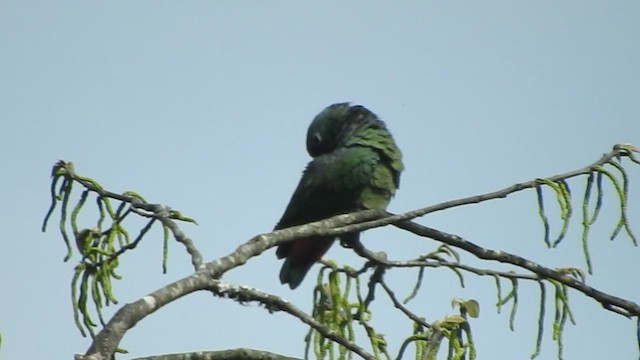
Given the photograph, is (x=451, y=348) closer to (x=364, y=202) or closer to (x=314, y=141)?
(x=364, y=202)

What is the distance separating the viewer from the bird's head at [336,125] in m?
5.41

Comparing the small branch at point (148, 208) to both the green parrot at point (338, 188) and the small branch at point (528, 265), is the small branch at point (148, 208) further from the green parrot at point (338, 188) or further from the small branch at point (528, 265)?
the green parrot at point (338, 188)

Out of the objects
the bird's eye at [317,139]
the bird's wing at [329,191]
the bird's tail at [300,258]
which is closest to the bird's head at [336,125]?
the bird's eye at [317,139]

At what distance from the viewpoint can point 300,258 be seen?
4.84 meters

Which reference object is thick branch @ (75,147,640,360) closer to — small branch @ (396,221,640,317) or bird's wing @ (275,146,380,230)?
small branch @ (396,221,640,317)

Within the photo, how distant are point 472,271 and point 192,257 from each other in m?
1.10

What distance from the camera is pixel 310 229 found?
3.30 metres

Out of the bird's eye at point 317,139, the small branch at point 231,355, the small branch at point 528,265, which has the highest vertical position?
the bird's eye at point 317,139

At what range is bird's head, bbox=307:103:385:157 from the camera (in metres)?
5.41

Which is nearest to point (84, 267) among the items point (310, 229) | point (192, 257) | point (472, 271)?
point (192, 257)

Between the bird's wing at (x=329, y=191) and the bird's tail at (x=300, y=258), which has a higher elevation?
the bird's wing at (x=329, y=191)

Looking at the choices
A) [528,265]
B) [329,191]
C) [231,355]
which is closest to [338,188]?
[329,191]

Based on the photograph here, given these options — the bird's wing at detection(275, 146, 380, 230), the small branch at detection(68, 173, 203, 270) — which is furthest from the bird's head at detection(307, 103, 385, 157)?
the small branch at detection(68, 173, 203, 270)

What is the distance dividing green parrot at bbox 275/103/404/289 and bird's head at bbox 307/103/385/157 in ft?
0.47
